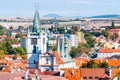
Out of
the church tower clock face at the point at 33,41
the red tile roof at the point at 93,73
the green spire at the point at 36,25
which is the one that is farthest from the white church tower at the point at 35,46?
the red tile roof at the point at 93,73

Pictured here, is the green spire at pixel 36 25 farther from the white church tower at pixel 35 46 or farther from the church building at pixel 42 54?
the white church tower at pixel 35 46

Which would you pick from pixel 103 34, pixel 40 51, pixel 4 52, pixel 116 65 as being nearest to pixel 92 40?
pixel 103 34

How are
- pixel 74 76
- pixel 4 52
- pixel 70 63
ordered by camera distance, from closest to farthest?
pixel 74 76 < pixel 70 63 < pixel 4 52

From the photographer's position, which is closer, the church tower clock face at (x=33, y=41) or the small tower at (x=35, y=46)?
the small tower at (x=35, y=46)

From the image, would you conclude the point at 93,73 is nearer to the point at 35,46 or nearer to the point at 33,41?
the point at 35,46

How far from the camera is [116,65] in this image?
8469 cm

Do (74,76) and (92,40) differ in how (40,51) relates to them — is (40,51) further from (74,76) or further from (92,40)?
(92,40)

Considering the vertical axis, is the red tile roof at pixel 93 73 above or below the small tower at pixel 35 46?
below

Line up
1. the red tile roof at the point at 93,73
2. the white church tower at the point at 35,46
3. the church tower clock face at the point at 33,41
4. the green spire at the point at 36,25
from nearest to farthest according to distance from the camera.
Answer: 1. the red tile roof at the point at 93,73
2. the white church tower at the point at 35,46
3. the church tower clock face at the point at 33,41
4. the green spire at the point at 36,25

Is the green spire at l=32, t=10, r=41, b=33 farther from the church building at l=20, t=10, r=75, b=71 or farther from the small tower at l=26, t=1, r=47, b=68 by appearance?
the small tower at l=26, t=1, r=47, b=68

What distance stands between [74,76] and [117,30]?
120045mm

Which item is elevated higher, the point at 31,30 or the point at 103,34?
the point at 31,30

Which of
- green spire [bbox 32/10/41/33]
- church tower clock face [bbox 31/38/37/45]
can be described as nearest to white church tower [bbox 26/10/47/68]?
church tower clock face [bbox 31/38/37/45]

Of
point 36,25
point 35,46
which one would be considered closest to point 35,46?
point 35,46
